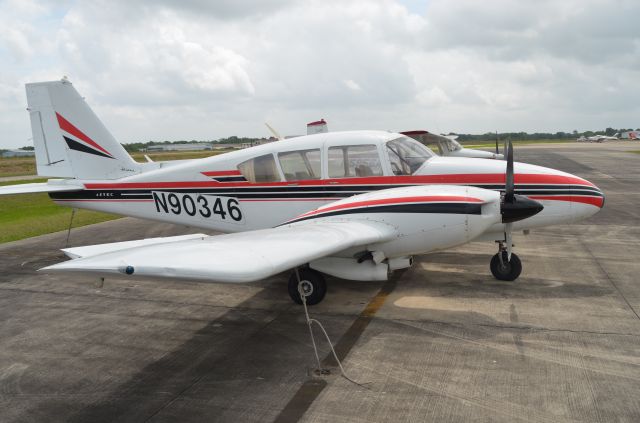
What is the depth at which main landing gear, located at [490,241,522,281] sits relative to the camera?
335 inches

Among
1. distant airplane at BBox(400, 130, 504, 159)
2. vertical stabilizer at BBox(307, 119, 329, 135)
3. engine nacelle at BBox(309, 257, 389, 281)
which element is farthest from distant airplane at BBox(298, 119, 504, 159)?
engine nacelle at BBox(309, 257, 389, 281)

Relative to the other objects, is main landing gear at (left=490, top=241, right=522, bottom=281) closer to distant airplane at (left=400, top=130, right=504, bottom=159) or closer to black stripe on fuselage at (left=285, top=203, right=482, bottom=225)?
black stripe on fuselage at (left=285, top=203, right=482, bottom=225)

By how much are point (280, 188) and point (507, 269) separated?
14.1 ft

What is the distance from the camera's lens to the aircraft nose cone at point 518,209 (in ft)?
23.9

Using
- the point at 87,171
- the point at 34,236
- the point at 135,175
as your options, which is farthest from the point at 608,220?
the point at 34,236

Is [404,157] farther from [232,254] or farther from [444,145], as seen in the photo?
[444,145]

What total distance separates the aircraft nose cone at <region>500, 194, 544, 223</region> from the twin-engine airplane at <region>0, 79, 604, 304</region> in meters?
0.01

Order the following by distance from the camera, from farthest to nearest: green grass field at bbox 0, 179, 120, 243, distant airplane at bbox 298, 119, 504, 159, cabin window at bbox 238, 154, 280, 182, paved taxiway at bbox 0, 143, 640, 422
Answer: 1. distant airplane at bbox 298, 119, 504, 159
2. green grass field at bbox 0, 179, 120, 243
3. cabin window at bbox 238, 154, 280, 182
4. paved taxiway at bbox 0, 143, 640, 422

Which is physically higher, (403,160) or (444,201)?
(403,160)

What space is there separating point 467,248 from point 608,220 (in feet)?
19.8

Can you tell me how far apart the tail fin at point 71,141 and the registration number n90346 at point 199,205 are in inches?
57.7

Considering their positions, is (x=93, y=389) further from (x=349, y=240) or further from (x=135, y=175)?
(x=135, y=175)

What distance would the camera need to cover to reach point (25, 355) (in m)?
6.34

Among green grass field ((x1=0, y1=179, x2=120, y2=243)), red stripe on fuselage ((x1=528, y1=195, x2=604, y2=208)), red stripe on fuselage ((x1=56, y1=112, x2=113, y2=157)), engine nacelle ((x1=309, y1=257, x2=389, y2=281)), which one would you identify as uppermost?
red stripe on fuselage ((x1=56, y1=112, x2=113, y2=157))
